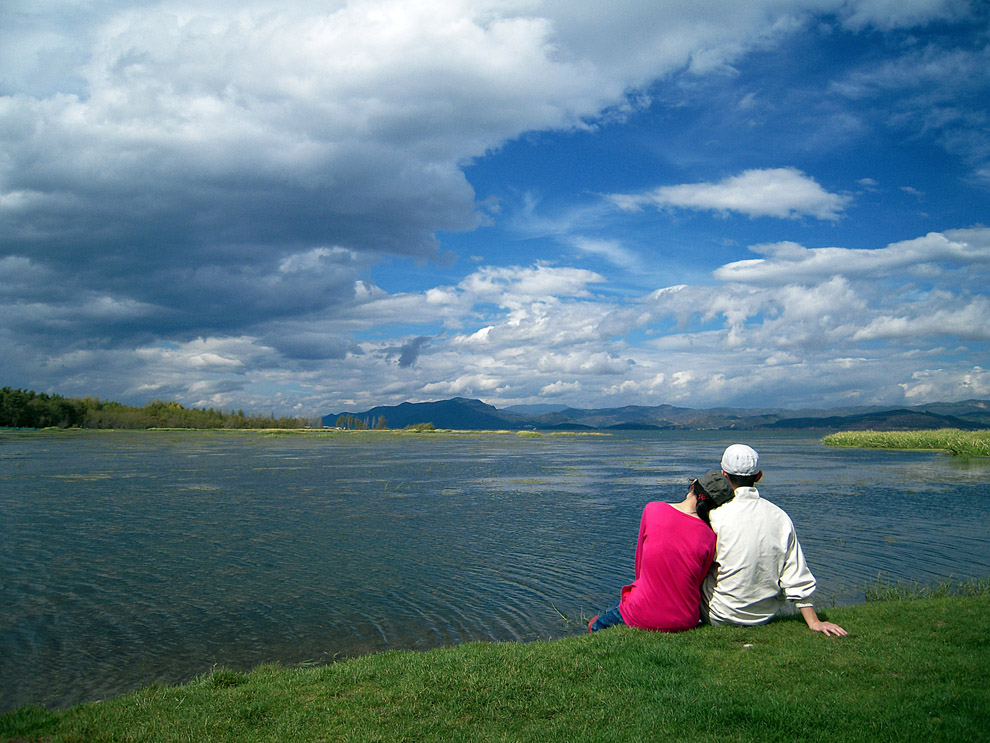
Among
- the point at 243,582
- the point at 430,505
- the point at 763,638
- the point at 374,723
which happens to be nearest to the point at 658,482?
the point at 430,505

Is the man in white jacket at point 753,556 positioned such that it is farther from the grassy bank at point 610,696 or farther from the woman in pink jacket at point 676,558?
the grassy bank at point 610,696

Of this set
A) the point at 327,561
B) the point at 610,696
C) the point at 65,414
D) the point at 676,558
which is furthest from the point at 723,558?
the point at 65,414

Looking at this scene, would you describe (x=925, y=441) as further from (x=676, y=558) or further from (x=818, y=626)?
(x=676, y=558)

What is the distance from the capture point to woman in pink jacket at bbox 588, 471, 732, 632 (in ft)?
25.9

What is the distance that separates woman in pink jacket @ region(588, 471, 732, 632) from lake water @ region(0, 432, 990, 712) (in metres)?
4.20

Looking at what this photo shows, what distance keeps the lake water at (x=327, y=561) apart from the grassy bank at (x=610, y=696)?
3.52 m

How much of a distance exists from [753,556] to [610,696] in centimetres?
258

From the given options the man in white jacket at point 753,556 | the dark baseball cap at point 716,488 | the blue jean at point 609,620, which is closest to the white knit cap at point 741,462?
the man in white jacket at point 753,556

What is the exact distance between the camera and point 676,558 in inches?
311

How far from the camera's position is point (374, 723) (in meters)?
6.05

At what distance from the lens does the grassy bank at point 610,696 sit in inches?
228

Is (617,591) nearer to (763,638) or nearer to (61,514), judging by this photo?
(763,638)

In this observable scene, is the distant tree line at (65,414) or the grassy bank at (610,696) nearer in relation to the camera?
the grassy bank at (610,696)

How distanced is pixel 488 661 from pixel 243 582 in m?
10.00
